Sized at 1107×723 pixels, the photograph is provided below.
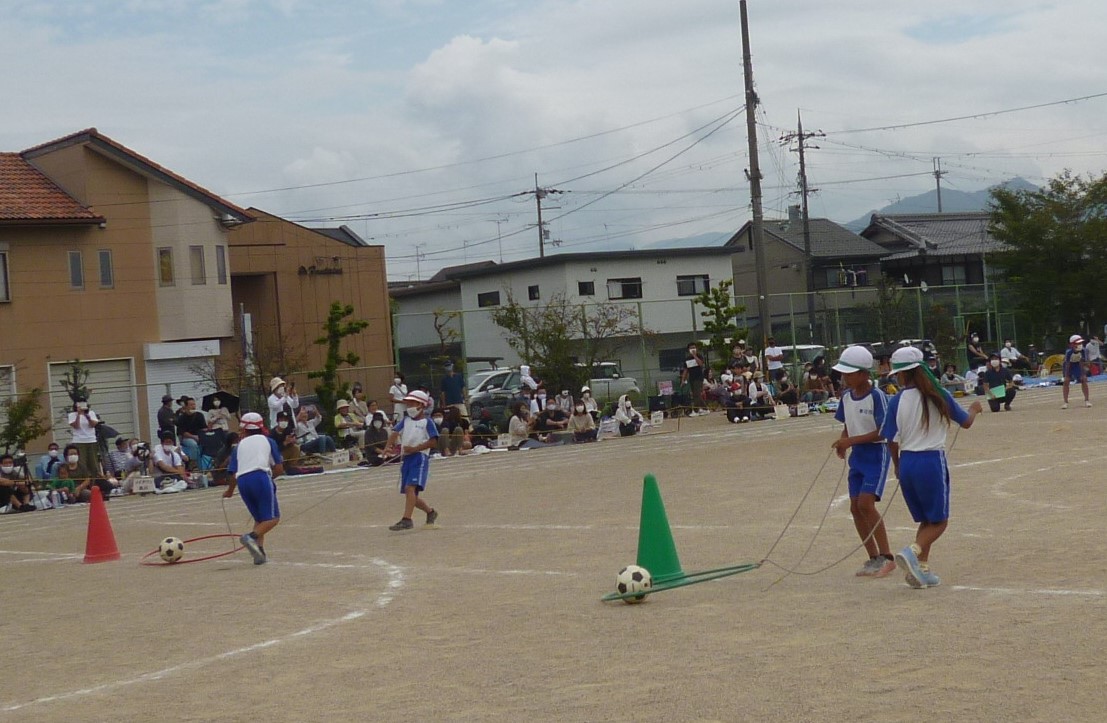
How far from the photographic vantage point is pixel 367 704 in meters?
6.85

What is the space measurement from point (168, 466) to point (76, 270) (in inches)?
452

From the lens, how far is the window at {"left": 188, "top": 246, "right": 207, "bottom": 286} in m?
37.5

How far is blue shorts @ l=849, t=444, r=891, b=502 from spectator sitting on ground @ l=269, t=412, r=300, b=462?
18128 millimetres

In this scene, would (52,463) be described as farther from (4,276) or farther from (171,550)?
(171,550)

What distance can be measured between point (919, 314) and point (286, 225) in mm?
21710

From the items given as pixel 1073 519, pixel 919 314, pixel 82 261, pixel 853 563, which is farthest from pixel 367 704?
pixel 919 314

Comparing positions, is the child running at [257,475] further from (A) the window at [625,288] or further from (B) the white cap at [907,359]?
(A) the window at [625,288]

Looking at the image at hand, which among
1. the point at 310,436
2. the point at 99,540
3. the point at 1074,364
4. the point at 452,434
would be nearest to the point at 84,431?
the point at 310,436

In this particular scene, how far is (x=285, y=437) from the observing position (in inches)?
1048

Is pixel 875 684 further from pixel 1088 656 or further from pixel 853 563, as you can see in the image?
pixel 853 563

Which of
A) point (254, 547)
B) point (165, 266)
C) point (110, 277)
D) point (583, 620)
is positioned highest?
point (165, 266)

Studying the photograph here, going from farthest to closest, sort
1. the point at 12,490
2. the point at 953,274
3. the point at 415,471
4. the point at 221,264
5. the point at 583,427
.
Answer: the point at 953,274, the point at 221,264, the point at 583,427, the point at 12,490, the point at 415,471

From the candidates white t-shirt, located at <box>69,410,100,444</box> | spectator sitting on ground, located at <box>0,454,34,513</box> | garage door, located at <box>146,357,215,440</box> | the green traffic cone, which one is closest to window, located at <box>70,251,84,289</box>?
garage door, located at <box>146,357,215,440</box>

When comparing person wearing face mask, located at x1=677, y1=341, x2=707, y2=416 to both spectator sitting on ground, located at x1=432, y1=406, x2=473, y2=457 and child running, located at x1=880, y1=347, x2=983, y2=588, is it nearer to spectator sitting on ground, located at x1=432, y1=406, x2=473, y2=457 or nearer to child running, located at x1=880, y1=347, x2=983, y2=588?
spectator sitting on ground, located at x1=432, y1=406, x2=473, y2=457
